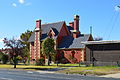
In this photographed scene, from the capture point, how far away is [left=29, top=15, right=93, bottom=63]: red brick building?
5409 cm

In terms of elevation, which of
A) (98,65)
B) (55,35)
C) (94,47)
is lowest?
(98,65)

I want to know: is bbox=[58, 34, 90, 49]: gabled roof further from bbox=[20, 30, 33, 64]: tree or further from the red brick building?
bbox=[20, 30, 33, 64]: tree

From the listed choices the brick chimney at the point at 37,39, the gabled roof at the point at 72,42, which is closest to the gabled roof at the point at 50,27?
the brick chimney at the point at 37,39

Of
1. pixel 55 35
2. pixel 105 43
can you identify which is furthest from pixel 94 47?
pixel 55 35

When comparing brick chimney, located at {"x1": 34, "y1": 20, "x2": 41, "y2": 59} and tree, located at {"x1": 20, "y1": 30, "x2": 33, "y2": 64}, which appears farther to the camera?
tree, located at {"x1": 20, "y1": 30, "x2": 33, "y2": 64}

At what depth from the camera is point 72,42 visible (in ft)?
184

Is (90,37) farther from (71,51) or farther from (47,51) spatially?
(47,51)

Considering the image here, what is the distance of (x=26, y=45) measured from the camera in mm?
70250

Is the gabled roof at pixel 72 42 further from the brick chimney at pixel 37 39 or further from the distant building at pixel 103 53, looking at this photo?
the distant building at pixel 103 53

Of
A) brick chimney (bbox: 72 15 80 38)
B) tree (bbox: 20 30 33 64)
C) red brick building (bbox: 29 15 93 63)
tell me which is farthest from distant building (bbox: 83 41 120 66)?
tree (bbox: 20 30 33 64)

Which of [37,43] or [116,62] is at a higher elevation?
[37,43]

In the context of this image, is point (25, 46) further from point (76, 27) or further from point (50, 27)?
point (76, 27)

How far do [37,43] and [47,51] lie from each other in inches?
384

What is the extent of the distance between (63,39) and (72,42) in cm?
369
